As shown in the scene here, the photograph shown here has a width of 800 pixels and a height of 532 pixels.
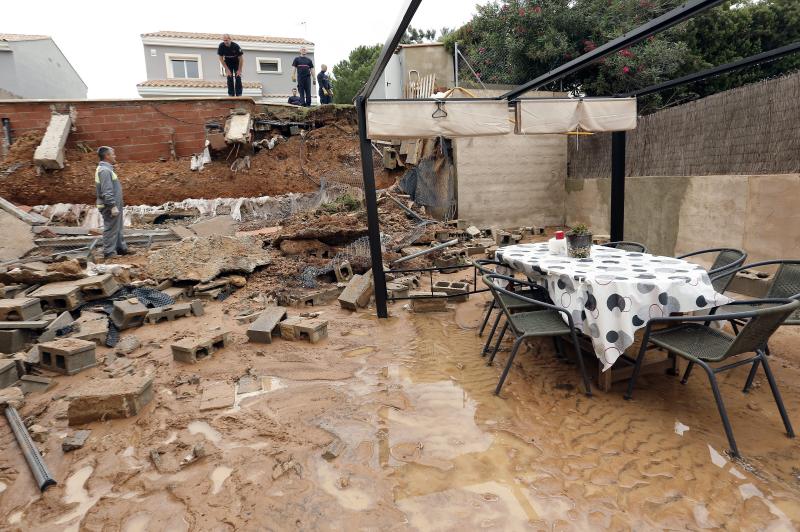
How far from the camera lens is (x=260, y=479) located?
8.04ft

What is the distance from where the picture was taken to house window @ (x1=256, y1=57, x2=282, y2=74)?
24375mm

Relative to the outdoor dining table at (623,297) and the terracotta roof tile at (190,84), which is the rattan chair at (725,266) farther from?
the terracotta roof tile at (190,84)

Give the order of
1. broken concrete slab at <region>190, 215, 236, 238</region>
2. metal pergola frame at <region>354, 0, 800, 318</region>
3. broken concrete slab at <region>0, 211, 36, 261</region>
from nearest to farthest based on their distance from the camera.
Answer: metal pergola frame at <region>354, 0, 800, 318</region> < broken concrete slab at <region>0, 211, 36, 261</region> < broken concrete slab at <region>190, 215, 236, 238</region>

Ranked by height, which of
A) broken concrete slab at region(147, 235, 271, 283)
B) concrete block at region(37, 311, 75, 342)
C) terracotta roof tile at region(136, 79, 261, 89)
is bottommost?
concrete block at region(37, 311, 75, 342)

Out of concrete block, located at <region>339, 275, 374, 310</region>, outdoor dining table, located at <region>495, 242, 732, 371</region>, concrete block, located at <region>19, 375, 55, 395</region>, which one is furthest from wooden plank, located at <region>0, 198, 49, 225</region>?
outdoor dining table, located at <region>495, 242, 732, 371</region>

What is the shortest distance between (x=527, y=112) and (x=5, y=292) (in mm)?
6758

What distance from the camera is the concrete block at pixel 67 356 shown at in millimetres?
3924

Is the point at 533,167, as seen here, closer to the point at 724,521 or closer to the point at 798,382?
the point at 798,382

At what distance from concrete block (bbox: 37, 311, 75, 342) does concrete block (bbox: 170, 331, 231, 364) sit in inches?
58.4

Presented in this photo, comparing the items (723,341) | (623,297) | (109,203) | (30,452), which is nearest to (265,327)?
(30,452)

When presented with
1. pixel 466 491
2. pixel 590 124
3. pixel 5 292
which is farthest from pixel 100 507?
pixel 590 124

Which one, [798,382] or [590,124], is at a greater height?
[590,124]

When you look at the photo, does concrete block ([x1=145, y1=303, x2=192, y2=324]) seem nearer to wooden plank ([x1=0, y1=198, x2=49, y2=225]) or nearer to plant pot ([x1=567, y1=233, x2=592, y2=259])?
plant pot ([x1=567, y1=233, x2=592, y2=259])

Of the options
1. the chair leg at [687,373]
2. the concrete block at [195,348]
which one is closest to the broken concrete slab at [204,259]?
the concrete block at [195,348]
